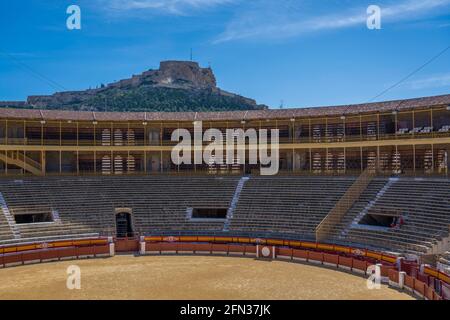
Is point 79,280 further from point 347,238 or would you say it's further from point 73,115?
point 73,115

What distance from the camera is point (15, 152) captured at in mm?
42094

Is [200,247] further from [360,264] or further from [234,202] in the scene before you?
[360,264]

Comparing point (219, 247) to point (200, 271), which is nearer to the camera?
point (200, 271)

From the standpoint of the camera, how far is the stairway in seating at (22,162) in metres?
41.2

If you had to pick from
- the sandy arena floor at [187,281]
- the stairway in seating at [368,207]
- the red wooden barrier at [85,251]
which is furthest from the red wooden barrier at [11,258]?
the stairway in seating at [368,207]

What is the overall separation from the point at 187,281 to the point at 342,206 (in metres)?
15.6

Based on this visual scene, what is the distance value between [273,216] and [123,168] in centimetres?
1922

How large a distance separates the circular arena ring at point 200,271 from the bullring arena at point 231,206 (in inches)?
4.3

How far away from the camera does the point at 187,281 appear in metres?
23.8

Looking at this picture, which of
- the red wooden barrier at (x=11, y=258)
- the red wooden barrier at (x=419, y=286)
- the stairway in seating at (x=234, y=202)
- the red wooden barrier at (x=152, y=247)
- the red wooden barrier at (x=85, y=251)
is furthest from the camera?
the stairway in seating at (x=234, y=202)

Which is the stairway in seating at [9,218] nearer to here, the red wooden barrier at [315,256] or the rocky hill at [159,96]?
the red wooden barrier at [315,256]

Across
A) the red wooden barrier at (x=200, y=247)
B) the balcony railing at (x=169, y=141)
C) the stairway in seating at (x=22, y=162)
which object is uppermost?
the balcony railing at (x=169, y=141)

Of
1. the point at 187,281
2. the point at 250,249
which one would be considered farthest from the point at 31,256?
the point at 250,249
